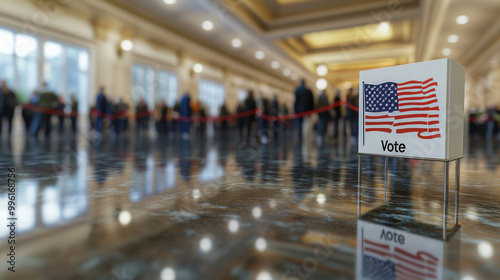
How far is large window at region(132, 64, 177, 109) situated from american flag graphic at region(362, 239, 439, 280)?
15520mm

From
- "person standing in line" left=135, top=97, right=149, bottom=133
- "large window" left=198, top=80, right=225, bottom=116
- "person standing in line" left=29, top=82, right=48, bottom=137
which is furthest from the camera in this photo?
"large window" left=198, top=80, right=225, bottom=116

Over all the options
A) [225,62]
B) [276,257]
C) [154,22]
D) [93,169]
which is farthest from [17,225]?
[225,62]

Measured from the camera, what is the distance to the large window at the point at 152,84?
16.1 m

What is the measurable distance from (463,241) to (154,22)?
14.7 metres

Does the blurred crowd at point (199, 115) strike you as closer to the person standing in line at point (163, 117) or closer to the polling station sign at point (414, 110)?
the person standing in line at point (163, 117)

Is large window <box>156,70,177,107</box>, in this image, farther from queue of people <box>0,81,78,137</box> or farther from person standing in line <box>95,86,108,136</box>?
queue of people <box>0,81,78,137</box>

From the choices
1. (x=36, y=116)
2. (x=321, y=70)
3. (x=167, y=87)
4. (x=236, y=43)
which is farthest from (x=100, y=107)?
(x=321, y=70)

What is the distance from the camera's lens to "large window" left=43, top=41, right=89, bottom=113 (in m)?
12.5

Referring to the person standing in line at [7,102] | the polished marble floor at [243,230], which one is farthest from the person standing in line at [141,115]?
the polished marble floor at [243,230]

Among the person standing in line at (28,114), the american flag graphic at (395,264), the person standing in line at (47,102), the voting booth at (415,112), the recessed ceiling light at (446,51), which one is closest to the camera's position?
the american flag graphic at (395,264)

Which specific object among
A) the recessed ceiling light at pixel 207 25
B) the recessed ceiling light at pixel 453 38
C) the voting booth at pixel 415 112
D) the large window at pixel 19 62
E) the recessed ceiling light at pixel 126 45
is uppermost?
the recessed ceiling light at pixel 207 25

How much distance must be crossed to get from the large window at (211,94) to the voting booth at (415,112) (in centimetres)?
1851

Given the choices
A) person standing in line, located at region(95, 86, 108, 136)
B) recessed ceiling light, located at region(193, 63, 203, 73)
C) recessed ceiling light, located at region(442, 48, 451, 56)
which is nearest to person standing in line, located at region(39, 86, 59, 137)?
person standing in line, located at region(95, 86, 108, 136)

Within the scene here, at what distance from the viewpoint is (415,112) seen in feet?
6.56
